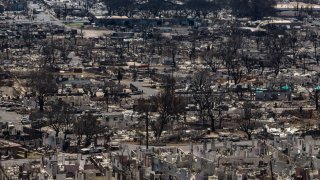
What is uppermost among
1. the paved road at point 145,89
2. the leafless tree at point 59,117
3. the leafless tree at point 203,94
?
the leafless tree at point 59,117

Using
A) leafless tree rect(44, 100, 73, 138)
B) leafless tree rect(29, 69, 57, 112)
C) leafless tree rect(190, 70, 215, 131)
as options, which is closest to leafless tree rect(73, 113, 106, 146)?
leafless tree rect(44, 100, 73, 138)

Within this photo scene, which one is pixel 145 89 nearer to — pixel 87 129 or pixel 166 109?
pixel 166 109

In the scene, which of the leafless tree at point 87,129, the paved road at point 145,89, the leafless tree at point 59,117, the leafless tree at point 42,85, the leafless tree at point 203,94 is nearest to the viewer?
the leafless tree at point 87,129

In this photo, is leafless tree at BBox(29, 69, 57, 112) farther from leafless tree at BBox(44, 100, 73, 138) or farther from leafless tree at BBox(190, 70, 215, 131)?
leafless tree at BBox(190, 70, 215, 131)

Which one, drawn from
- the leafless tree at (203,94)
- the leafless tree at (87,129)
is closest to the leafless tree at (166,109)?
the leafless tree at (203,94)

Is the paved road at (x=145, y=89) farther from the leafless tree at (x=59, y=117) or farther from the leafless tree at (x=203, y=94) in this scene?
the leafless tree at (x=59, y=117)

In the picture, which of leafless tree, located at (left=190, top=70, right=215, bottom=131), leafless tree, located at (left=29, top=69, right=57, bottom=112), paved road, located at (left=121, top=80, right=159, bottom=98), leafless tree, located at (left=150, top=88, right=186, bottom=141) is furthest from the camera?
paved road, located at (left=121, top=80, right=159, bottom=98)

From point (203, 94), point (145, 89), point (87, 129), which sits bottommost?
point (145, 89)

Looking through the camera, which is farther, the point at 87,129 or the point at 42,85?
the point at 42,85

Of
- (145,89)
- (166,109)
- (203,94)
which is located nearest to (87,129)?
(166,109)

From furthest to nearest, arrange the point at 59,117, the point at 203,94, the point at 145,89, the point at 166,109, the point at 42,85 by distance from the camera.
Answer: the point at 145,89, the point at 42,85, the point at 203,94, the point at 166,109, the point at 59,117

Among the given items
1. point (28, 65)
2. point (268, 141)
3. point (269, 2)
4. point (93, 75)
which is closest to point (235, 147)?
point (268, 141)

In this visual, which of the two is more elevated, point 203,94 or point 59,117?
point 59,117
